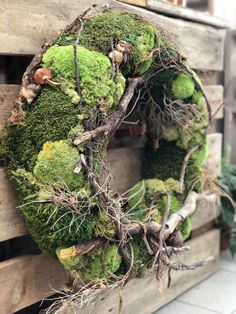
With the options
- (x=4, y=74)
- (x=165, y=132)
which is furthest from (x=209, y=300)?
(x=4, y=74)

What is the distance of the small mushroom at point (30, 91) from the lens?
2.20 meters

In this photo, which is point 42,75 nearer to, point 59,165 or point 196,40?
point 59,165

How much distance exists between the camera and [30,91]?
220 cm

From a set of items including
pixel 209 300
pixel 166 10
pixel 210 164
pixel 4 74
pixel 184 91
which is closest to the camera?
pixel 4 74

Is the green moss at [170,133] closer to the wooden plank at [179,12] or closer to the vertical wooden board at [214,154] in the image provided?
the vertical wooden board at [214,154]

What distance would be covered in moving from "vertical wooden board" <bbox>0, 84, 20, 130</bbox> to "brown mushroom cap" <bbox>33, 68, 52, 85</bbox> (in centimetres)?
14

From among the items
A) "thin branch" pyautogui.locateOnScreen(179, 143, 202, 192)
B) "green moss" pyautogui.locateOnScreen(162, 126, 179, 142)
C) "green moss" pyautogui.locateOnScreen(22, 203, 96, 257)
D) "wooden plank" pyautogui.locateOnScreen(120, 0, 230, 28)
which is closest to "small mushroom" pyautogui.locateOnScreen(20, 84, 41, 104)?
"green moss" pyautogui.locateOnScreen(22, 203, 96, 257)

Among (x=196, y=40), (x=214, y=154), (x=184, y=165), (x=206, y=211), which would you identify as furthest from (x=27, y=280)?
(x=196, y=40)

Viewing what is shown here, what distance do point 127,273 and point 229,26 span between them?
230cm

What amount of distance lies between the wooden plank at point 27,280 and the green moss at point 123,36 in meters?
1.04

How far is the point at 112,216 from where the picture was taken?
2.20 metres

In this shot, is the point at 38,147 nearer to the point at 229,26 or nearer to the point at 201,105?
the point at 201,105

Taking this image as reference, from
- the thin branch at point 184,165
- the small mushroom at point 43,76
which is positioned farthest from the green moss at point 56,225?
the thin branch at point 184,165

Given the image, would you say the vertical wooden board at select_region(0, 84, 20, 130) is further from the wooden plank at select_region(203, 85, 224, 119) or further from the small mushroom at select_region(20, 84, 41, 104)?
the wooden plank at select_region(203, 85, 224, 119)
